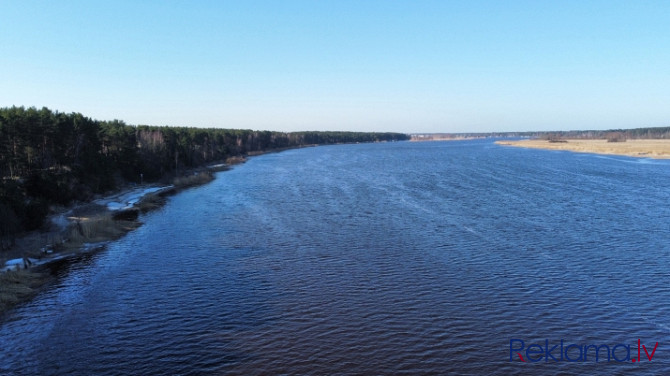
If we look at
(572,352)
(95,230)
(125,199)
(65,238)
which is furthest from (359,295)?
(125,199)

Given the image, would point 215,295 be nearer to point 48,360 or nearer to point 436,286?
point 48,360

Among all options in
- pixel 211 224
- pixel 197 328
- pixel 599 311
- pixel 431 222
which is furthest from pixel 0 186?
pixel 599 311

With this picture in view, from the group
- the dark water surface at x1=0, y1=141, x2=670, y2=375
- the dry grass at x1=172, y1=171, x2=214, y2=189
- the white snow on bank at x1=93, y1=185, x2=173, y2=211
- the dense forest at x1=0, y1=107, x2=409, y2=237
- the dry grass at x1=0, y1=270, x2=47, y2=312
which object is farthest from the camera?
the dry grass at x1=172, y1=171, x2=214, y2=189

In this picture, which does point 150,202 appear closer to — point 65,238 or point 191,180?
point 191,180

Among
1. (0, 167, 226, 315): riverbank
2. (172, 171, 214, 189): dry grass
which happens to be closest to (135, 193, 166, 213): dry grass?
(0, 167, 226, 315): riverbank

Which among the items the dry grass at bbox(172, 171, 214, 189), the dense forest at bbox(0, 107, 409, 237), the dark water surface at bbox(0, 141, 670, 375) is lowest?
the dark water surface at bbox(0, 141, 670, 375)

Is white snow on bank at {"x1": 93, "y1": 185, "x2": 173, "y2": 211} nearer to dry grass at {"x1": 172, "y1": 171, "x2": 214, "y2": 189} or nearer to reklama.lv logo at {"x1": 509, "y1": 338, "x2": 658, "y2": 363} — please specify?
dry grass at {"x1": 172, "y1": 171, "x2": 214, "y2": 189}

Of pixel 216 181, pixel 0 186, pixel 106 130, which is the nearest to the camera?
pixel 0 186
